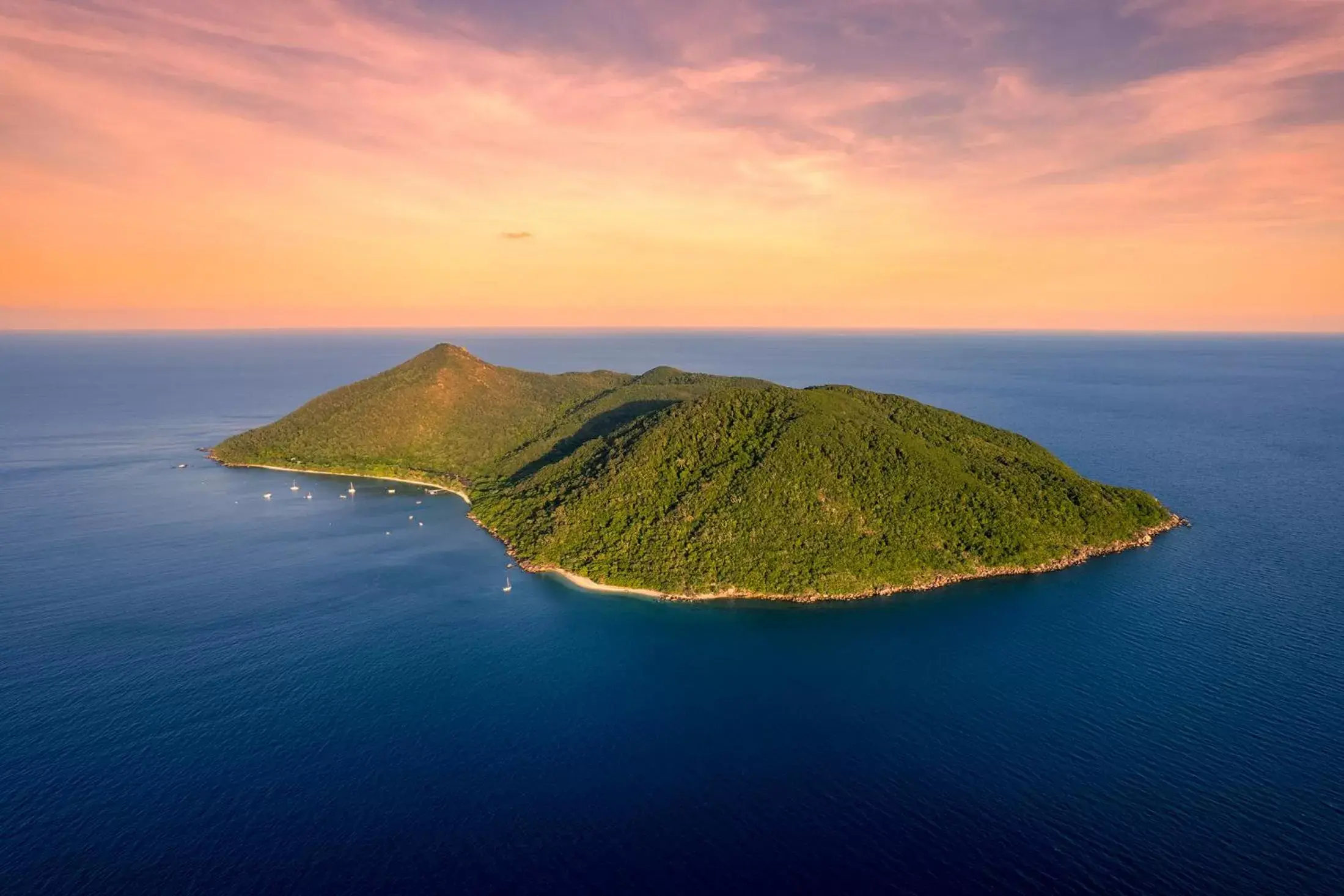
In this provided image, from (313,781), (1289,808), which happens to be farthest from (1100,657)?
(313,781)

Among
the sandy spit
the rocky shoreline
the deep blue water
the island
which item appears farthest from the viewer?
the sandy spit

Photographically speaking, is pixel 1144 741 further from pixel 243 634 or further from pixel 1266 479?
pixel 1266 479

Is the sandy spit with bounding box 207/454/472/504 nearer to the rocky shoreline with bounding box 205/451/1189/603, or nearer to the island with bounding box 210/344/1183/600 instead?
the island with bounding box 210/344/1183/600

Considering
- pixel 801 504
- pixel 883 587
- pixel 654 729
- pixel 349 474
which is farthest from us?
pixel 349 474

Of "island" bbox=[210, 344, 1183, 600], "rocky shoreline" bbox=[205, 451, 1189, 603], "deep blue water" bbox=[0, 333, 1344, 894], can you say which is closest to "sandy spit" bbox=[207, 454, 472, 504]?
"island" bbox=[210, 344, 1183, 600]

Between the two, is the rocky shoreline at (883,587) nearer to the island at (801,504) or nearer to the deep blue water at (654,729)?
the island at (801,504)

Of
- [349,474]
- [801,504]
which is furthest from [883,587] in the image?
[349,474]

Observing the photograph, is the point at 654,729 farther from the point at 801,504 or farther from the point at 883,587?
the point at 801,504
